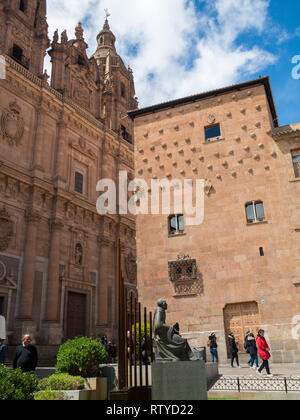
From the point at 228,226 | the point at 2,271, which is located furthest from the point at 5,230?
the point at 228,226

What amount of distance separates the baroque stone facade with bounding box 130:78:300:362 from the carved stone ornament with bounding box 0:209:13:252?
9089 mm

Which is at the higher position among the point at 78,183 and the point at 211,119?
the point at 78,183

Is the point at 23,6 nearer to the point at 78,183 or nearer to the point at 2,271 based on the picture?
the point at 78,183

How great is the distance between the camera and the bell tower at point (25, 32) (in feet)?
95.0

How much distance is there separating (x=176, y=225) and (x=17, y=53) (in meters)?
20.5

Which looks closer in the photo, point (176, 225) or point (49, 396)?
point (49, 396)

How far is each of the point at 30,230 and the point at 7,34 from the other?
15.2 metres

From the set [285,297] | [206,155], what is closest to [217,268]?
[285,297]

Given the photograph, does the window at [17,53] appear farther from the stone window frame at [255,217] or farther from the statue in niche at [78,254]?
the stone window frame at [255,217]

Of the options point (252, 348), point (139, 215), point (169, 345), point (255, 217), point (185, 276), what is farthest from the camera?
point (139, 215)

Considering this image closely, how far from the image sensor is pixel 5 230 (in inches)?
948

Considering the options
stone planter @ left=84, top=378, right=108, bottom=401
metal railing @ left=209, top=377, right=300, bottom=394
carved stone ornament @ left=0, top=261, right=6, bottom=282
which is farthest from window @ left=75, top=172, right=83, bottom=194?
metal railing @ left=209, top=377, right=300, bottom=394

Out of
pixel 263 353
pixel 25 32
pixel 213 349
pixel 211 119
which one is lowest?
pixel 263 353

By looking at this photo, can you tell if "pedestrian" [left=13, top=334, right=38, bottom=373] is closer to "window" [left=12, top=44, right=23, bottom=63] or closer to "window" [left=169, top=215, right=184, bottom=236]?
"window" [left=169, top=215, right=184, bottom=236]
